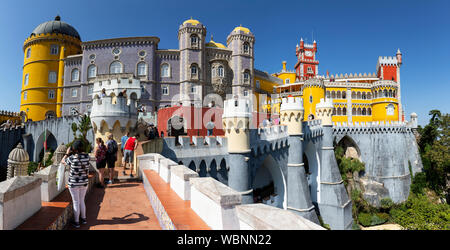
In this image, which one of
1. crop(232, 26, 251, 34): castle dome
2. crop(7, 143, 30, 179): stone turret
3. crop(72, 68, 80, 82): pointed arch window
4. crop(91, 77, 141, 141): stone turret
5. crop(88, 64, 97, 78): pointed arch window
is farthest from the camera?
crop(72, 68, 80, 82): pointed arch window

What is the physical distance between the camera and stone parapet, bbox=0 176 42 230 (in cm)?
308

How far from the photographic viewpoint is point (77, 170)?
461 centimetres

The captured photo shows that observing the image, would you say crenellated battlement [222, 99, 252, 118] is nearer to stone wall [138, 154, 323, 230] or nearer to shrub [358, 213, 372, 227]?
stone wall [138, 154, 323, 230]

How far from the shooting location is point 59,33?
37969 mm

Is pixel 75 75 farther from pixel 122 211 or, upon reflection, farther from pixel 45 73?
pixel 122 211

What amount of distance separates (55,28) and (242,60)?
102ft

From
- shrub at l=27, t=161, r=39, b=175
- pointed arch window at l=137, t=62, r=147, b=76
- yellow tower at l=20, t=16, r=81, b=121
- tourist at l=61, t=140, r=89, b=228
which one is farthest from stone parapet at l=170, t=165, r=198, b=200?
yellow tower at l=20, t=16, r=81, b=121

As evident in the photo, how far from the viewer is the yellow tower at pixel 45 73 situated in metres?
36.9

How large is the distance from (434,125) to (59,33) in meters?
58.1

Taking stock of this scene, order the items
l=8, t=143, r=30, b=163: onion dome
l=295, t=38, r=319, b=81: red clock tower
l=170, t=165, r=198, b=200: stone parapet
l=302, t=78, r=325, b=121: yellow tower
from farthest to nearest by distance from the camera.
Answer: l=295, t=38, r=319, b=81: red clock tower → l=302, t=78, r=325, b=121: yellow tower → l=8, t=143, r=30, b=163: onion dome → l=170, t=165, r=198, b=200: stone parapet

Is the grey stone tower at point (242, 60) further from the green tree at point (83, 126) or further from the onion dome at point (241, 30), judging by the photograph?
the green tree at point (83, 126)

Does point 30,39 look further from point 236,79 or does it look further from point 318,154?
point 318,154

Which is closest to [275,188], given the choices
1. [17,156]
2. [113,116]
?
[113,116]

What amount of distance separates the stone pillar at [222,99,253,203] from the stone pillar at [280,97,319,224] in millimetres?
6694
